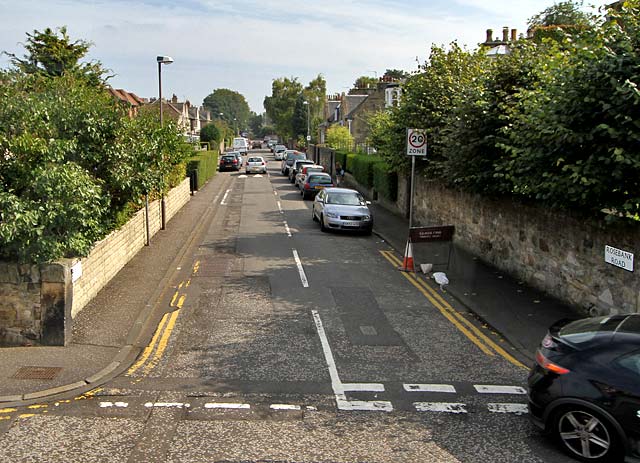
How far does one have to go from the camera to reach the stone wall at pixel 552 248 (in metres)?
A: 10.3

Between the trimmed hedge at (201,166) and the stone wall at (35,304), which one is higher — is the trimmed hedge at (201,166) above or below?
above

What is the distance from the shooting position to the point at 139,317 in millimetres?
10977

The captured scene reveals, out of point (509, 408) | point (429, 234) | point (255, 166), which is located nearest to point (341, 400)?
point (509, 408)

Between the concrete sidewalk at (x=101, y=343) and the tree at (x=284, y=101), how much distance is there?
94962 millimetres

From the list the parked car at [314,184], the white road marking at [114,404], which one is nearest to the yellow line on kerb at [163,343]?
the white road marking at [114,404]

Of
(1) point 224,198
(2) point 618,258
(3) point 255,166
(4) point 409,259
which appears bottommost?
(4) point 409,259

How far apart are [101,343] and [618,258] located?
850cm

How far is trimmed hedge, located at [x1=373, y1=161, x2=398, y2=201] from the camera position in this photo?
88.8 ft

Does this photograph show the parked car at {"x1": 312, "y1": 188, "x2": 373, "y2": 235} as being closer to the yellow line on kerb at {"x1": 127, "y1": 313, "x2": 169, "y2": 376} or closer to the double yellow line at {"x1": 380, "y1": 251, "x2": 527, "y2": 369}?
the double yellow line at {"x1": 380, "y1": 251, "x2": 527, "y2": 369}

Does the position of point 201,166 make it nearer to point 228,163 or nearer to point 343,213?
point 228,163

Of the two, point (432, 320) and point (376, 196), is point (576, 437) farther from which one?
point (376, 196)

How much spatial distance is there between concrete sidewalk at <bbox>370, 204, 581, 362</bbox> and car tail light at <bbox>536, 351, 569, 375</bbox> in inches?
108

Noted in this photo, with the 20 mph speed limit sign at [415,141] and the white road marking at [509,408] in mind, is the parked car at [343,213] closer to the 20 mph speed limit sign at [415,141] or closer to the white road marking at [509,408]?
the 20 mph speed limit sign at [415,141]

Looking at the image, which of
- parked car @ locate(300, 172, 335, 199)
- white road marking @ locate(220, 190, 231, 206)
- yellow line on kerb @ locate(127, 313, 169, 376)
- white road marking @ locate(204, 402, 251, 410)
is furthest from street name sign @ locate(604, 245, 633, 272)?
white road marking @ locate(220, 190, 231, 206)
